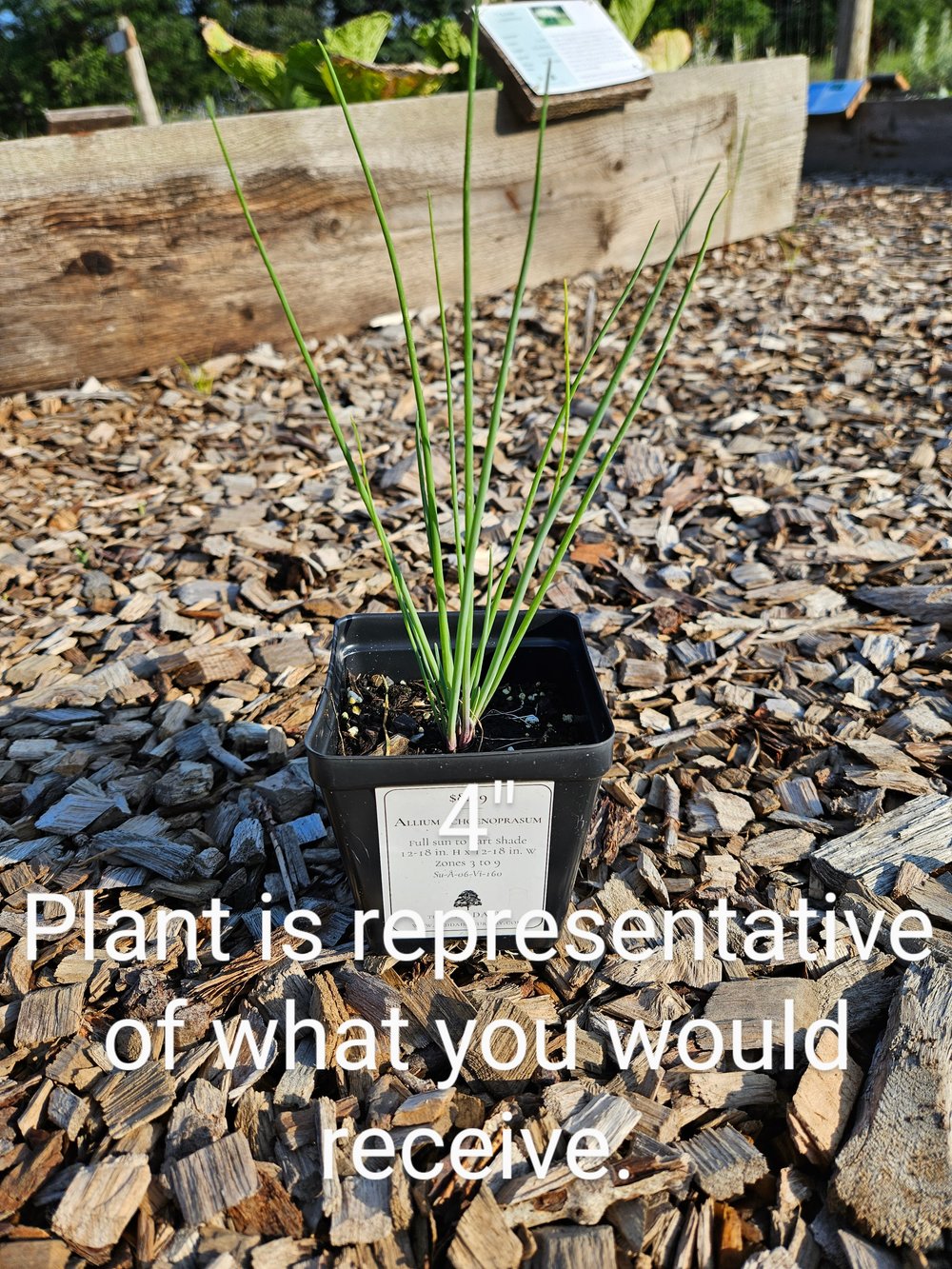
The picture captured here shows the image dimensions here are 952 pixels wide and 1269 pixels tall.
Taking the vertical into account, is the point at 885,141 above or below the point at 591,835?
above

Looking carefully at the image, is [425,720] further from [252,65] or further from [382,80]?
[252,65]

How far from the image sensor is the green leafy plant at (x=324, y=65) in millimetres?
2854

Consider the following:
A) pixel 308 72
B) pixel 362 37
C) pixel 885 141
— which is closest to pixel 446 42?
pixel 362 37

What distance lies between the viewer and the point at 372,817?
37.0 inches

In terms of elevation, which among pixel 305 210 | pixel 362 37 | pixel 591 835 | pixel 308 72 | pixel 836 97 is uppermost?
pixel 362 37

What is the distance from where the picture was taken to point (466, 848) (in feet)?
3.19

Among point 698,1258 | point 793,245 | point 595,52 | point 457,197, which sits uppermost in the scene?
point 595,52

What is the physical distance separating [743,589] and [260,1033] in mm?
1183

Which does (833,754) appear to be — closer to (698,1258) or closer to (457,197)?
(698,1258)

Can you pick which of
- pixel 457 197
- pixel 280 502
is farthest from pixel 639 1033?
pixel 457 197

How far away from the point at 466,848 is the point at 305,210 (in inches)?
87.5

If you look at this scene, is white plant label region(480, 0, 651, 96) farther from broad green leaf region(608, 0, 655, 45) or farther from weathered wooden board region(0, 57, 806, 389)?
broad green leaf region(608, 0, 655, 45)

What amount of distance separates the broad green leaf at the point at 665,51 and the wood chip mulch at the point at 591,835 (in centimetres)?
198

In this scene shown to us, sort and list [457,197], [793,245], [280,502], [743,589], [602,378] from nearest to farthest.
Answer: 1. [743,589]
2. [280,502]
3. [602,378]
4. [457,197]
5. [793,245]
